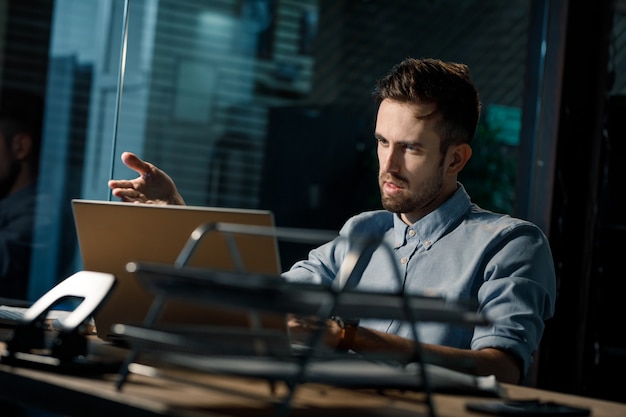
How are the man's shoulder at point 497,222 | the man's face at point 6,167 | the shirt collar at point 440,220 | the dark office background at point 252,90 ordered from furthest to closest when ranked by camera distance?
the dark office background at point 252,90, the man's face at point 6,167, the shirt collar at point 440,220, the man's shoulder at point 497,222

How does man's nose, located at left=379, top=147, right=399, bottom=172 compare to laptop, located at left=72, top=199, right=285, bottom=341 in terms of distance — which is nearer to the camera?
laptop, located at left=72, top=199, right=285, bottom=341

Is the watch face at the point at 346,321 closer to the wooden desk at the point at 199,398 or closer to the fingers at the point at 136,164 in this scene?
the wooden desk at the point at 199,398

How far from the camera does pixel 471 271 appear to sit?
2145mm

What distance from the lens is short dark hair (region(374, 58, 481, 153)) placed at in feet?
7.55

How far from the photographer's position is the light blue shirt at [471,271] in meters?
2.00

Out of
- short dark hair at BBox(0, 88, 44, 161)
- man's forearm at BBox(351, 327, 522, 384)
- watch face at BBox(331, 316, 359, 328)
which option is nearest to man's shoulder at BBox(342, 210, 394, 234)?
man's forearm at BBox(351, 327, 522, 384)

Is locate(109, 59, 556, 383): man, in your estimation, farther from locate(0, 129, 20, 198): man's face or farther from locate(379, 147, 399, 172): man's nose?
locate(0, 129, 20, 198): man's face

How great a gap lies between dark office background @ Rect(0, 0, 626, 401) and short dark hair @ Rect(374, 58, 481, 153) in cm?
177

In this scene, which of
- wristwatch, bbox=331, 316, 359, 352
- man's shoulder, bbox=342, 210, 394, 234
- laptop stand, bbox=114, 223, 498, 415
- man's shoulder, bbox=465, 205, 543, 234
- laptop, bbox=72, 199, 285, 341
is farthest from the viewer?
man's shoulder, bbox=342, 210, 394, 234

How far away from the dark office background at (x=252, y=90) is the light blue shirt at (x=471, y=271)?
187cm

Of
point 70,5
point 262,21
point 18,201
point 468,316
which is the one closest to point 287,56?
point 262,21

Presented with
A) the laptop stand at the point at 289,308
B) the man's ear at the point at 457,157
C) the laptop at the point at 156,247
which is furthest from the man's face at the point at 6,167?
the laptop stand at the point at 289,308

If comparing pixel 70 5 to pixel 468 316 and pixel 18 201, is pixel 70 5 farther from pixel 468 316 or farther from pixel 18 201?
pixel 468 316

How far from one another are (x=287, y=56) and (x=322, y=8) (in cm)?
34
